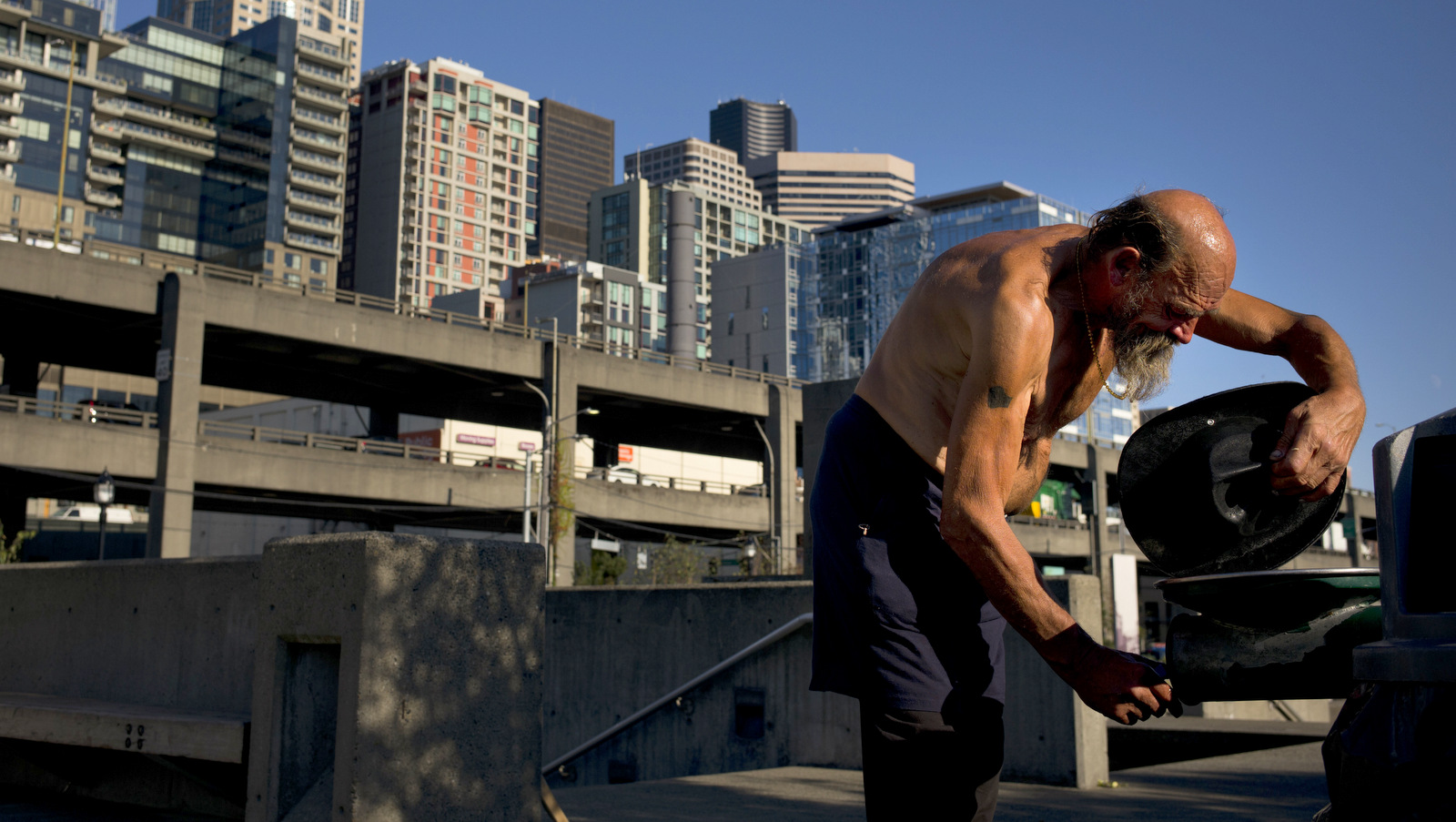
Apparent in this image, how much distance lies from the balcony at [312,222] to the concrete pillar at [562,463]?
88.6 meters

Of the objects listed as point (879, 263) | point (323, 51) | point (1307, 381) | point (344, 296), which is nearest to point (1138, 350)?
point (1307, 381)

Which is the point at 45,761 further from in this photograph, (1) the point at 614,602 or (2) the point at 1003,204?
(2) the point at 1003,204

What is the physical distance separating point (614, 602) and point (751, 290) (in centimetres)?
12602

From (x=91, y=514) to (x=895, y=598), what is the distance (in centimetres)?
9470

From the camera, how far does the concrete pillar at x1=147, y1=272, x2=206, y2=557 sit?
133 feet

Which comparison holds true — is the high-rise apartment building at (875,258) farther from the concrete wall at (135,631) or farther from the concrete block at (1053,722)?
the concrete wall at (135,631)

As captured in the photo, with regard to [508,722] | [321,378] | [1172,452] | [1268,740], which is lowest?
[1268,740]

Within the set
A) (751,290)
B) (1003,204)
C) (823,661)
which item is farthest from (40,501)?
(823,661)

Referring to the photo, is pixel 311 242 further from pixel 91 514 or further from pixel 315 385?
pixel 315 385

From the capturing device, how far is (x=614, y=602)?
421 inches

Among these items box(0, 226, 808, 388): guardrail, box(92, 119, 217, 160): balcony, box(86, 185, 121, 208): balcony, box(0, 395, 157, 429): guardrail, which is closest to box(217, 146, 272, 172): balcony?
box(92, 119, 217, 160): balcony

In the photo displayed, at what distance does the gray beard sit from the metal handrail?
5777mm

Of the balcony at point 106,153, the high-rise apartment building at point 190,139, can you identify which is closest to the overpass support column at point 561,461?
the high-rise apartment building at point 190,139

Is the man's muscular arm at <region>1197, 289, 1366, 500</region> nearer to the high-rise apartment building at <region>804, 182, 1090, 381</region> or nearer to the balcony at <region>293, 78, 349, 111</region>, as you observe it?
the high-rise apartment building at <region>804, 182, 1090, 381</region>
